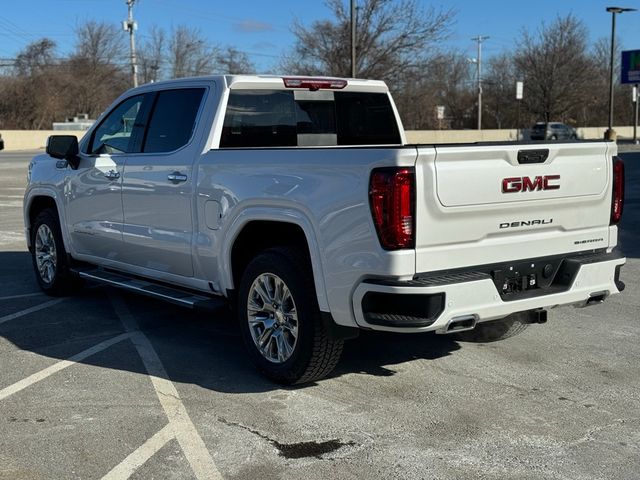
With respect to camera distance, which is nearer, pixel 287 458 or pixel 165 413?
pixel 287 458

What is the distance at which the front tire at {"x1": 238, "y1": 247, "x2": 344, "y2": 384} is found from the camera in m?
4.71

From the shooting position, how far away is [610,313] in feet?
22.7

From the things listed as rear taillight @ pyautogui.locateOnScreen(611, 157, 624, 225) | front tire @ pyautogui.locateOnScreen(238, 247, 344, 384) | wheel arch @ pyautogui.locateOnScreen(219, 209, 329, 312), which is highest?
rear taillight @ pyautogui.locateOnScreen(611, 157, 624, 225)

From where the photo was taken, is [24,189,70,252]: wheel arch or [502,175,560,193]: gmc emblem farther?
[24,189,70,252]: wheel arch

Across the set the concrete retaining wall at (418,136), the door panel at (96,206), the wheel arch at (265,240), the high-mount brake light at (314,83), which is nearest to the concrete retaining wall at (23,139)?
the concrete retaining wall at (418,136)

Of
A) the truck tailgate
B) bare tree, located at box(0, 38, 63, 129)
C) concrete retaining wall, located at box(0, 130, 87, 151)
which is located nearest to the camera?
the truck tailgate

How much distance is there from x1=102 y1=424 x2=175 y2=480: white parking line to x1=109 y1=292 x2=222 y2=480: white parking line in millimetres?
23

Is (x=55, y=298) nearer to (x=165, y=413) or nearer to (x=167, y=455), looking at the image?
(x=165, y=413)

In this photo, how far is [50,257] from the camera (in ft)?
25.4

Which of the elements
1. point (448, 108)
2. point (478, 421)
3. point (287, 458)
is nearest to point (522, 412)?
point (478, 421)

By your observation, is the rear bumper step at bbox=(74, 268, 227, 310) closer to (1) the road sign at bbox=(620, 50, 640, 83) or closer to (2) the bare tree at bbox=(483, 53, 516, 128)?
(1) the road sign at bbox=(620, 50, 640, 83)

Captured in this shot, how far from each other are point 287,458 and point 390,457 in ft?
1.73

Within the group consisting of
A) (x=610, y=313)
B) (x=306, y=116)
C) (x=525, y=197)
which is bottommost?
(x=610, y=313)

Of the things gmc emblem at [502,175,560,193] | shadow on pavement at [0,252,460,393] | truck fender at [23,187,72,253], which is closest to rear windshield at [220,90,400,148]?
shadow on pavement at [0,252,460,393]
